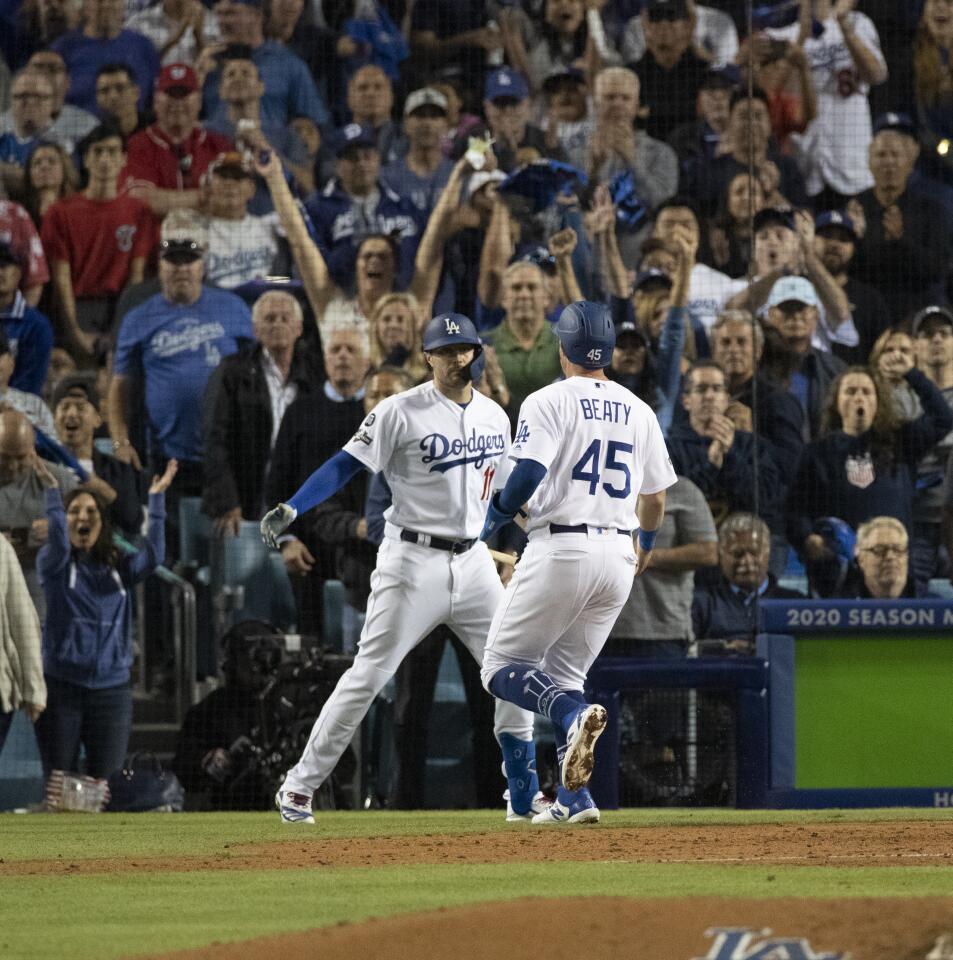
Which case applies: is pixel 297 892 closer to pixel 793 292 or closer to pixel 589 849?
pixel 589 849

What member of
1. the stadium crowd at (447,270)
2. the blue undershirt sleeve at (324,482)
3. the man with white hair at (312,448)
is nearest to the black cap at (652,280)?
the stadium crowd at (447,270)

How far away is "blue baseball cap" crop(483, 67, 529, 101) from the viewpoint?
996cm

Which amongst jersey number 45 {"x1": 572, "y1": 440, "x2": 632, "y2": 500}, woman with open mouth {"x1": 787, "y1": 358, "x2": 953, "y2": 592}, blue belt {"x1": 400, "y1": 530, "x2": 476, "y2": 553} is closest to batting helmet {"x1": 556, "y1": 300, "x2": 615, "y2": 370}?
jersey number 45 {"x1": 572, "y1": 440, "x2": 632, "y2": 500}

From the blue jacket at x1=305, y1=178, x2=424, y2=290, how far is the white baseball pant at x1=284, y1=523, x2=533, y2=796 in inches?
121

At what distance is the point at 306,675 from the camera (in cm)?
874

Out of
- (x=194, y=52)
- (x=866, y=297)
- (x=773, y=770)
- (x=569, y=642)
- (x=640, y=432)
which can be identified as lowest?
(x=773, y=770)

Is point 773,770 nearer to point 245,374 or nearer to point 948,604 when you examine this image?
point 948,604

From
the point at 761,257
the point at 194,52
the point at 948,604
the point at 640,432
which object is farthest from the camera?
the point at 194,52

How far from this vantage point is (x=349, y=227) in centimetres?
970

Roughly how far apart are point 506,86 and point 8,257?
2.98 meters

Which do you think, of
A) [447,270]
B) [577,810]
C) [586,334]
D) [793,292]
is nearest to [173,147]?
[447,270]

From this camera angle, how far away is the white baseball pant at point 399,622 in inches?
258

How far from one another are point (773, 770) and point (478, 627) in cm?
198

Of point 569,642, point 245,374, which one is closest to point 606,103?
point 245,374
